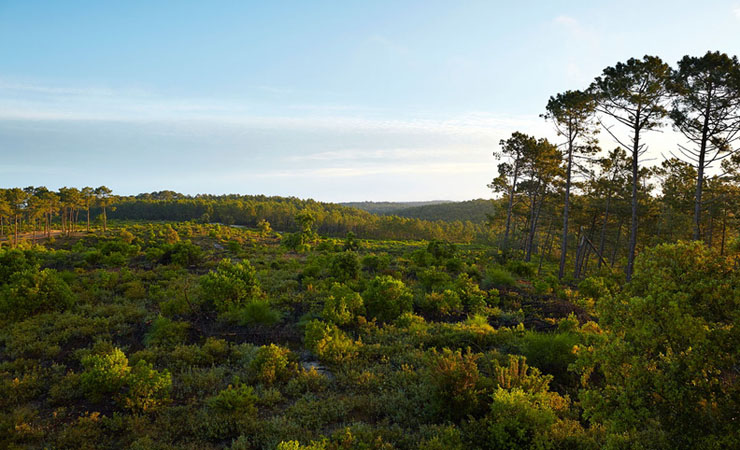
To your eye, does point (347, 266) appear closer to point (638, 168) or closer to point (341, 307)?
point (341, 307)

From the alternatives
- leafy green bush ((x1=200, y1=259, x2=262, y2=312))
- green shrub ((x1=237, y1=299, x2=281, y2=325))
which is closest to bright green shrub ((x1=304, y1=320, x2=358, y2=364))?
green shrub ((x1=237, y1=299, x2=281, y2=325))

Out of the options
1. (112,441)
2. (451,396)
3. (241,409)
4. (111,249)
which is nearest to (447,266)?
(451,396)

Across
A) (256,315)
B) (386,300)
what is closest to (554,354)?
(386,300)

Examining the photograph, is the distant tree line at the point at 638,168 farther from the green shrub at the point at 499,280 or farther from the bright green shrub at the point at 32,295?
the bright green shrub at the point at 32,295

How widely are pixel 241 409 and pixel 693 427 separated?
23.2 feet

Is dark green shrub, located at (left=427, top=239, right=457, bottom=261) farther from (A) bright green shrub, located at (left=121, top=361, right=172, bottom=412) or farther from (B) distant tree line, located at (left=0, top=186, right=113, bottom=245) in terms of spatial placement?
(B) distant tree line, located at (left=0, top=186, right=113, bottom=245)

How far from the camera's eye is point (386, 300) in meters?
12.3

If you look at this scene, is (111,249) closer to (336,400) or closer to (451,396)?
(336,400)

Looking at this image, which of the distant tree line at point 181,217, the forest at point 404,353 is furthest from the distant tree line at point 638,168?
the distant tree line at point 181,217

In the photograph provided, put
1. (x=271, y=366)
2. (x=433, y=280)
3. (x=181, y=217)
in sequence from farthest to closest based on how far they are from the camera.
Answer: (x=181, y=217)
(x=433, y=280)
(x=271, y=366)

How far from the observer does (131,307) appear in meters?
12.8

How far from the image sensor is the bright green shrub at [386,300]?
12234 millimetres

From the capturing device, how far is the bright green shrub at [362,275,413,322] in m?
12.2

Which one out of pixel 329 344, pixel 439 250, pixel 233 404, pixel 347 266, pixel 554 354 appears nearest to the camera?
pixel 233 404
